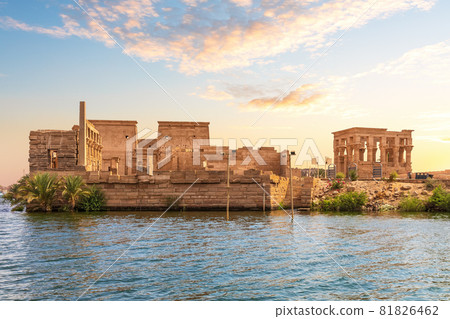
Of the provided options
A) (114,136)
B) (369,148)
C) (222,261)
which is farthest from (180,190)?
(369,148)

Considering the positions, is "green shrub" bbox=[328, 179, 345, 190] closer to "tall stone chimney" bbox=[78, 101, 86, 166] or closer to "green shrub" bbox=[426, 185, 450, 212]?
"green shrub" bbox=[426, 185, 450, 212]

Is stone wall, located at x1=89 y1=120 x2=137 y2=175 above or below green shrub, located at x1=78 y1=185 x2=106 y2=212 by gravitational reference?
above

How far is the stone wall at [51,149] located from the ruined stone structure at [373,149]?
37531mm

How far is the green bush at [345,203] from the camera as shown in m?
27.2

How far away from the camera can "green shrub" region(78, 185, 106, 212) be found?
23609mm

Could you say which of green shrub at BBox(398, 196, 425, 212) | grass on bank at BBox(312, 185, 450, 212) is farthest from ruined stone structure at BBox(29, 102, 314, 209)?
green shrub at BBox(398, 196, 425, 212)

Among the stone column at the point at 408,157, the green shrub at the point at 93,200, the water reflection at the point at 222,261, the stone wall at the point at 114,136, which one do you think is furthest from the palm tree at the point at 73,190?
the stone column at the point at 408,157

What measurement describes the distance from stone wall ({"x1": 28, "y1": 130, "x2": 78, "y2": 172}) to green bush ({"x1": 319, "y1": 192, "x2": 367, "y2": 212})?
17317mm

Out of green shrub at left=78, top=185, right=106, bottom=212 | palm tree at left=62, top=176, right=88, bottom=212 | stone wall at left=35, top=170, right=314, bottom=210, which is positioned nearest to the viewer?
palm tree at left=62, top=176, right=88, bottom=212

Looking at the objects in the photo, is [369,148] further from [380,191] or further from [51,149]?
[51,149]

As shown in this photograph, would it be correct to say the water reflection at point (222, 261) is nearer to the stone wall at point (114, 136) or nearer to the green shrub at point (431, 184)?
the green shrub at point (431, 184)
